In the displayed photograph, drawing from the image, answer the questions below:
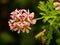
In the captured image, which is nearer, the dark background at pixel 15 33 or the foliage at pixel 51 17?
the foliage at pixel 51 17

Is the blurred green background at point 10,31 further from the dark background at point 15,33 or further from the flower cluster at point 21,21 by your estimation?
the flower cluster at point 21,21

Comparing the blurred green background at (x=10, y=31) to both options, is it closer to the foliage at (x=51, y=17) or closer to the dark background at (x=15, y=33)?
the dark background at (x=15, y=33)

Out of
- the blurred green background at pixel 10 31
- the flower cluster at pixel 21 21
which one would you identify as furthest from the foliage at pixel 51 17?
the blurred green background at pixel 10 31

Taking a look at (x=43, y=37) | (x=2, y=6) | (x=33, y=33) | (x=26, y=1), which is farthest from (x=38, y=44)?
(x=43, y=37)

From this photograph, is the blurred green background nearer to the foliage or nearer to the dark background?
the dark background

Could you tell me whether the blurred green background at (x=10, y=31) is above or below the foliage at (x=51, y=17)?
below

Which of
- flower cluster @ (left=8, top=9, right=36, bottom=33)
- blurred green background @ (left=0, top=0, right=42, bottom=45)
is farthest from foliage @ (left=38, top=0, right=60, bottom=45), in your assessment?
blurred green background @ (left=0, top=0, right=42, bottom=45)

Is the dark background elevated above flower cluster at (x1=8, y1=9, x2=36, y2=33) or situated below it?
below

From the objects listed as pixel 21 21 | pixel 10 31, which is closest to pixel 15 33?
pixel 10 31

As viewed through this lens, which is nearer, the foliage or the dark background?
the foliage
